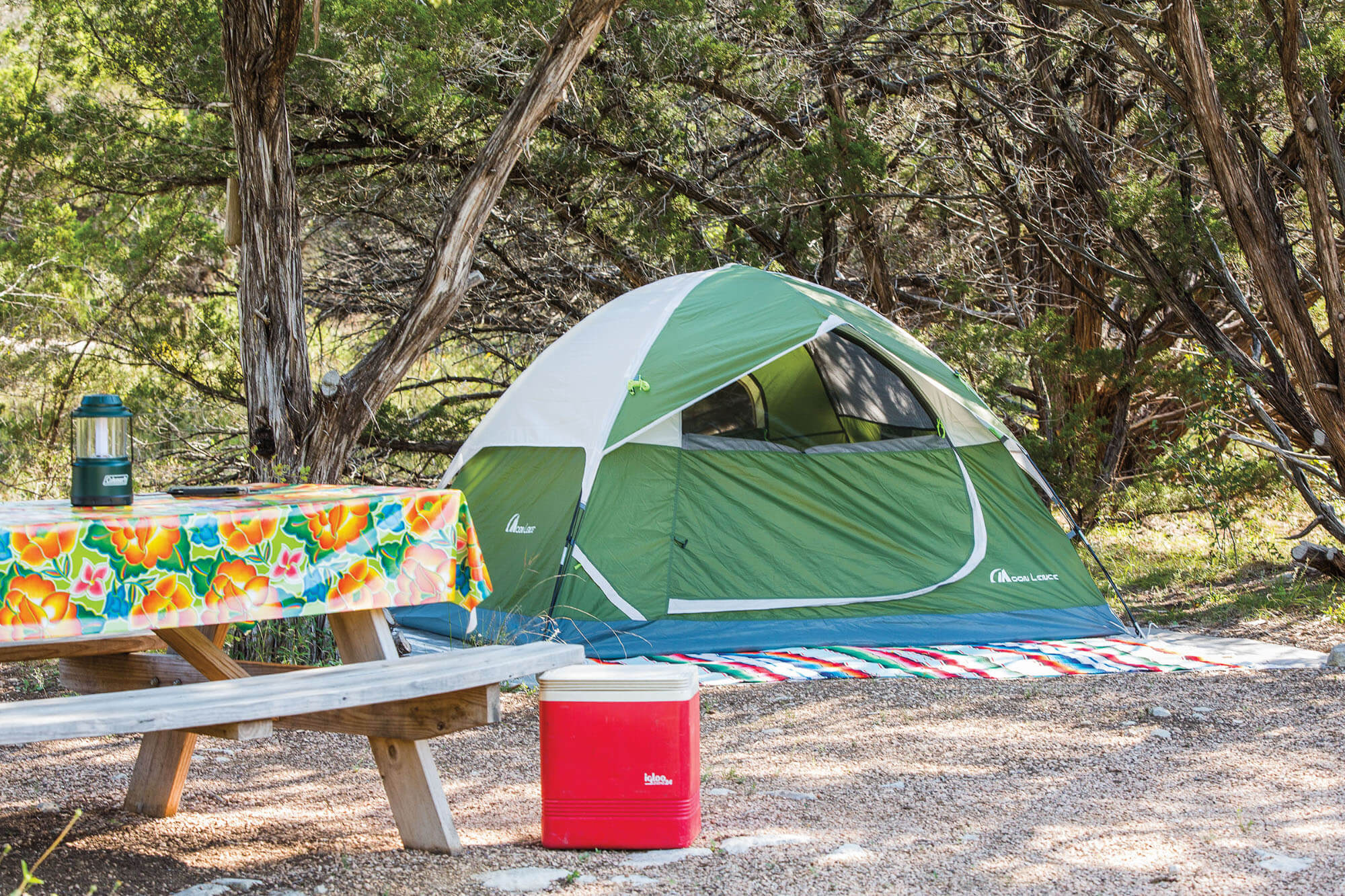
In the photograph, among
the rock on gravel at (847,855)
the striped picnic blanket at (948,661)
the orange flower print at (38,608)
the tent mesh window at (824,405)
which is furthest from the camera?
the tent mesh window at (824,405)

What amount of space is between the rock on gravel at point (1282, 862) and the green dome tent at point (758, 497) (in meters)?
2.77

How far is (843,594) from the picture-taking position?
19.0 ft

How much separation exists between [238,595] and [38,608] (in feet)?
1.32

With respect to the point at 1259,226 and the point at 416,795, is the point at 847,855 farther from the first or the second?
the point at 1259,226

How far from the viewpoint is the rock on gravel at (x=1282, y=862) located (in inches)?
110

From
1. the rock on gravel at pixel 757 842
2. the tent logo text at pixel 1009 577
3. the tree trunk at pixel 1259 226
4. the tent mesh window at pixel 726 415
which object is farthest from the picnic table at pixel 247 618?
the tree trunk at pixel 1259 226

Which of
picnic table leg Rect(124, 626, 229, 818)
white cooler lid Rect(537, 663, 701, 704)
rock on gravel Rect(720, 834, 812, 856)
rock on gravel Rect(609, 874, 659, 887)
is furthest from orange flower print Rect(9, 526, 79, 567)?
rock on gravel Rect(720, 834, 812, 856)

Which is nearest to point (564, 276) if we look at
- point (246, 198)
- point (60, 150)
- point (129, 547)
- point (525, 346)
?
point (525, 346)

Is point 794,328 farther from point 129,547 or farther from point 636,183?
point 129,547

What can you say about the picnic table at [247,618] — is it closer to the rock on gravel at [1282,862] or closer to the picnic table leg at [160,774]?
the picnic table leg at [160,774]

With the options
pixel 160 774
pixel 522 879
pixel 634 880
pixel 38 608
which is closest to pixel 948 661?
pixel 634 880

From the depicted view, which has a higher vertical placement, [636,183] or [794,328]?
[636,183]

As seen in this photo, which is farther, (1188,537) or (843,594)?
(1188,537)

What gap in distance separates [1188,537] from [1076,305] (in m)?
1.80
